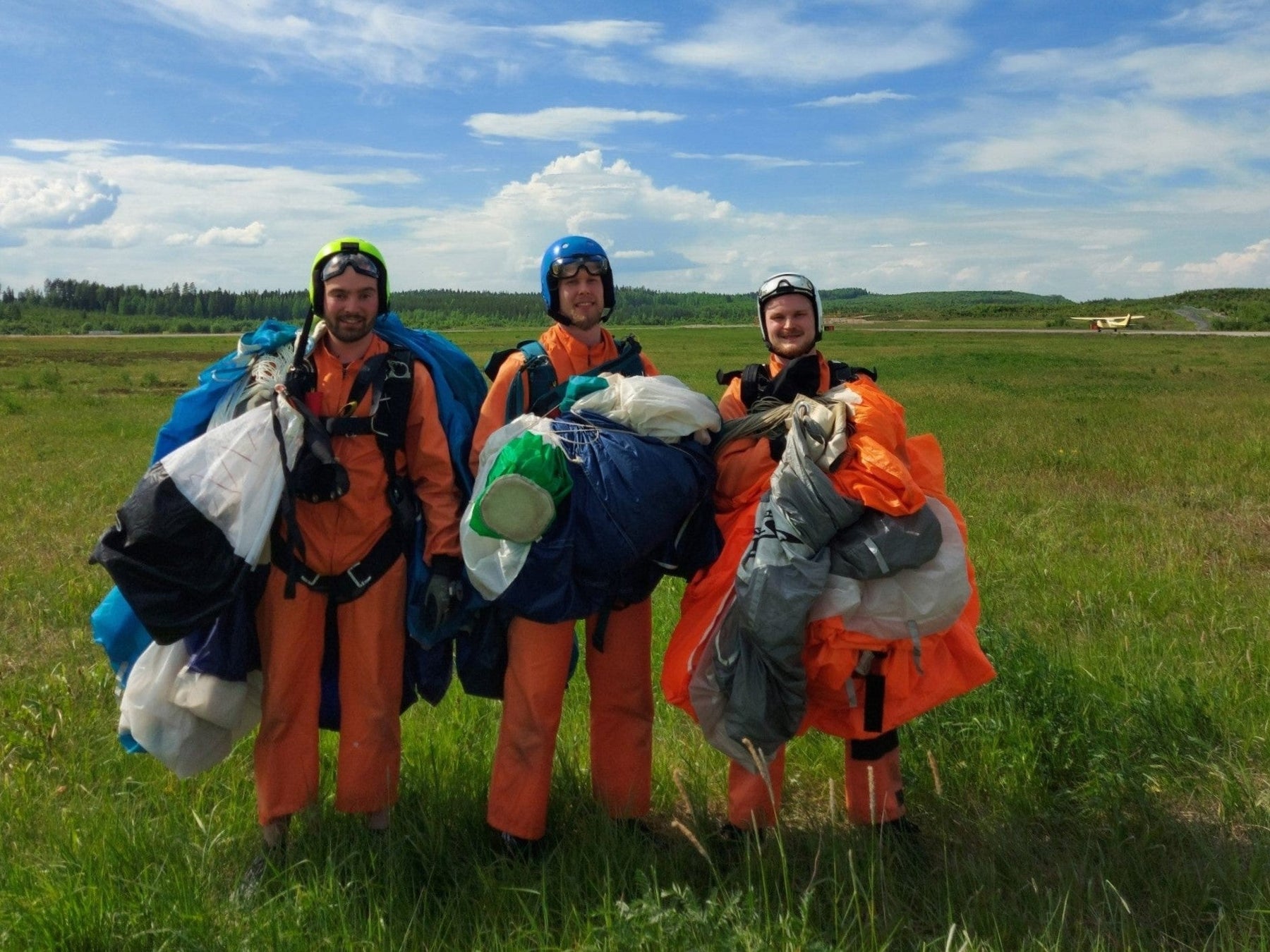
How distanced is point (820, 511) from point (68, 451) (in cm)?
1383

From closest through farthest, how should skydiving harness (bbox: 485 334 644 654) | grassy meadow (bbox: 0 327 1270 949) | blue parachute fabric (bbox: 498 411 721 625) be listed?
grassy meadow (bbox: 0 327 1270 949) → blue parachute fabric (bbox: 498 411 721 625) → skydiving harness (bbox: 485 334 644 654)

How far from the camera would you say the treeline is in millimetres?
91750

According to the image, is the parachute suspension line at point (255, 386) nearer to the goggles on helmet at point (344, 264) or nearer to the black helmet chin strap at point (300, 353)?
the black helmet chin strap at point (300, 353)

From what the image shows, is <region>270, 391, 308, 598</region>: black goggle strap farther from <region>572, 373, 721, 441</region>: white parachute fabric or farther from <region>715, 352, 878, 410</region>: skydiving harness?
<region>715, 352, 878, 410</region>: skydiving harness

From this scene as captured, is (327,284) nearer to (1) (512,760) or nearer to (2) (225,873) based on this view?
(1) (512,760)

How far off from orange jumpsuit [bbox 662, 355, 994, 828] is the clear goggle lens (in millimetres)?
399

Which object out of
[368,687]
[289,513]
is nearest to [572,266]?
[289,513]

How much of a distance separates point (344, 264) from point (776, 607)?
2.02 meters

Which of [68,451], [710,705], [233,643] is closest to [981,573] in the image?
[710,705]

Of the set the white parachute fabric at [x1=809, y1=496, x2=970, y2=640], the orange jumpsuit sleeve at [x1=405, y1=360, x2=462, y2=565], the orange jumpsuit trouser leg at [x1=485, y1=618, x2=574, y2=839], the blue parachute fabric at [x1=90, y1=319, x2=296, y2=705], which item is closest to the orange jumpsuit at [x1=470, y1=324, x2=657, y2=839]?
the orange jumpsuit trouser leg at [x1=485, y1=618, x2=574, y2=839]

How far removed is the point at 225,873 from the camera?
3402mm

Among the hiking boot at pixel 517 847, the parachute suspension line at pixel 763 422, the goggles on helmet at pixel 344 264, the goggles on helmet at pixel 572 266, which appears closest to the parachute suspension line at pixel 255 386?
the goggles on helmet at pixel 344 264

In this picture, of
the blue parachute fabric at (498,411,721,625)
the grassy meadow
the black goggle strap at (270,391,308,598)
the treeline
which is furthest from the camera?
the treeline

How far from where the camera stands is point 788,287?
3.71m
